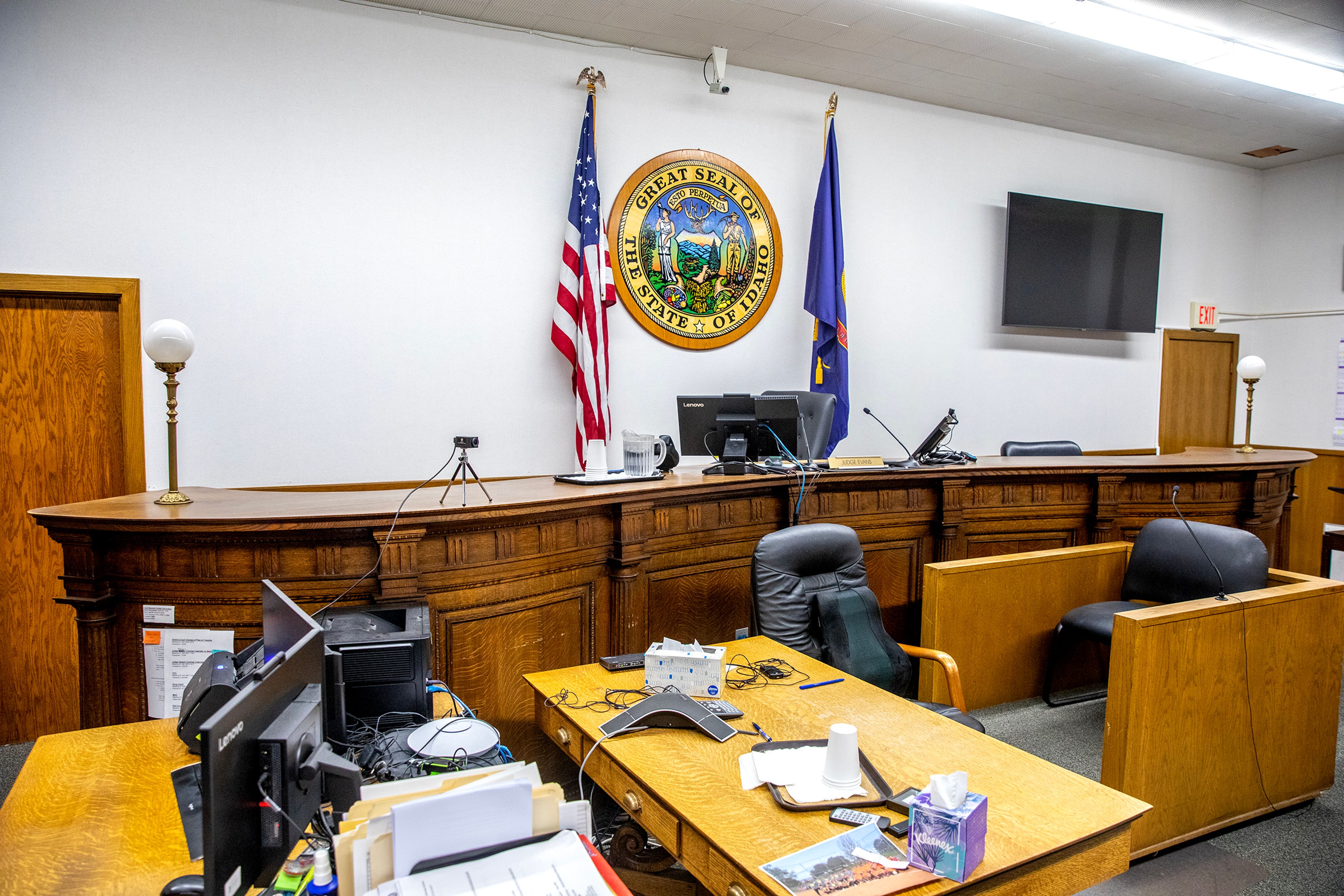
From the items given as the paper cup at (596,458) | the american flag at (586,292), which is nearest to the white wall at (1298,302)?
the american flag at (586,292)

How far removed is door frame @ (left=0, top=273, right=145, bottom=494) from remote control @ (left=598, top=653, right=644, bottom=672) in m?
2.39

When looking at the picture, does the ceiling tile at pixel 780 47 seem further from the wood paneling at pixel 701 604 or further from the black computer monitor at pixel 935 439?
the wood paneling at pixel 701 604

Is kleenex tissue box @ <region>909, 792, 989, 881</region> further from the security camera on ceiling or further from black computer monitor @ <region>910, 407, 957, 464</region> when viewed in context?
the security camera on ceiling

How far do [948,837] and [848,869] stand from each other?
6.5 inches

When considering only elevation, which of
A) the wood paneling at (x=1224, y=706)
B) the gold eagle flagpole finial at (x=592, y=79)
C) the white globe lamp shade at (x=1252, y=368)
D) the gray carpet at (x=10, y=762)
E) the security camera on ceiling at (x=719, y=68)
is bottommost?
the gray carpet at (x=10, y=762)

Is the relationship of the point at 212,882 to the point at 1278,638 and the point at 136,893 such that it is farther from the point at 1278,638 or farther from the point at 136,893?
the point at 1278,638

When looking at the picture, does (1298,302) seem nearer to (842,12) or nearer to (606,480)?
(842,12)

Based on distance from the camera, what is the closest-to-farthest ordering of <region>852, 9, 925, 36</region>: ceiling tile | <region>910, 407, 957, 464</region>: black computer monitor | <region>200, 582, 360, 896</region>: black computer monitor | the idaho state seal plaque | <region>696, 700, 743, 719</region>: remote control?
<region>200, 582, 360, 896</region>: black computer monitor, <region>696, 700, 743, 719</region>: remote control, <region>910, 407, 957, 464</region>: black computer monitor, <region>852, 9, 925, 36</region>: ceiling tile, the idaho state seal plaque

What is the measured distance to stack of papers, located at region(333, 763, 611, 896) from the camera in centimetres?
100

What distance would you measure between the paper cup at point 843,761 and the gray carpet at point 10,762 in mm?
2893

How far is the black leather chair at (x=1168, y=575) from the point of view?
3057mm

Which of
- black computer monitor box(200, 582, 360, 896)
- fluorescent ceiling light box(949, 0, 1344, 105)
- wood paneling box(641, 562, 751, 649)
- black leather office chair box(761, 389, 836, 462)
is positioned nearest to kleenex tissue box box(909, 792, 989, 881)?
black computer monitor box(200, 582, 360, 896)

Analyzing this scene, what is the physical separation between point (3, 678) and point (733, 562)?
3091mm

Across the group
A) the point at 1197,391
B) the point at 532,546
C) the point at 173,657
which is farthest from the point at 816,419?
the point at 1197,391
